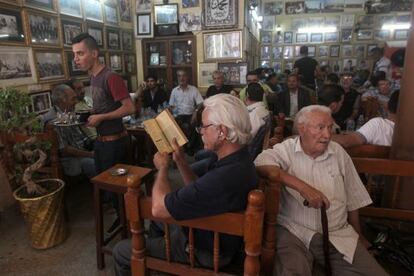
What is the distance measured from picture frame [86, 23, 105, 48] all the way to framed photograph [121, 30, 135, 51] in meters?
0.57

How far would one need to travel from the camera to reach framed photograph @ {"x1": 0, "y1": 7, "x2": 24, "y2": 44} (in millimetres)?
2658

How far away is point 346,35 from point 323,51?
0.66 metres

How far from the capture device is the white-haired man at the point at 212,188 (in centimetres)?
94

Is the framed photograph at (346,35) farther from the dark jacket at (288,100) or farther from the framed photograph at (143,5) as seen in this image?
the framed photograph at (143,5)

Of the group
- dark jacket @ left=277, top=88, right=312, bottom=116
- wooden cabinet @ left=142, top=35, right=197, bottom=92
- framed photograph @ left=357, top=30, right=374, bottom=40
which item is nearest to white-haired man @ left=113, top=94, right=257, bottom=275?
dark jacket @ left=277, top=88, right=312, bottom=116

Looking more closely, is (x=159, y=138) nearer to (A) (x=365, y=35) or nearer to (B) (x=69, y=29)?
(B) (x=69, y=29)

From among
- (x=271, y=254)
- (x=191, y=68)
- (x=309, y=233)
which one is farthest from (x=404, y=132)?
(x=191, y=68)

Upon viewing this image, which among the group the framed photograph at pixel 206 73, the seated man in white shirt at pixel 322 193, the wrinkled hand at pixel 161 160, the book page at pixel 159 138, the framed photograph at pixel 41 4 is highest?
the framed photograph at pixel 41 4

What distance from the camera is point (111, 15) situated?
440cm

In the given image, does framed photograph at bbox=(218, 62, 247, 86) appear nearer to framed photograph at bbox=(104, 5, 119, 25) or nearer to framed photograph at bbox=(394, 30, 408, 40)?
framed photograph at bbox=(104, 5, 119, 25)

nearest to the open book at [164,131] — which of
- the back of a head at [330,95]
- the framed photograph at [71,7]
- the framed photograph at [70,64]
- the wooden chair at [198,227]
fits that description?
the wooden chair at [198,227]

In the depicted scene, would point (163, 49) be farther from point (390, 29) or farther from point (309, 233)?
point (390, 29)

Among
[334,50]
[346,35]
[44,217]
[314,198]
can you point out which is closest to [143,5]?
[44,217]

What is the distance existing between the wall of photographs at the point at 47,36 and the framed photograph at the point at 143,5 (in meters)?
0.36
